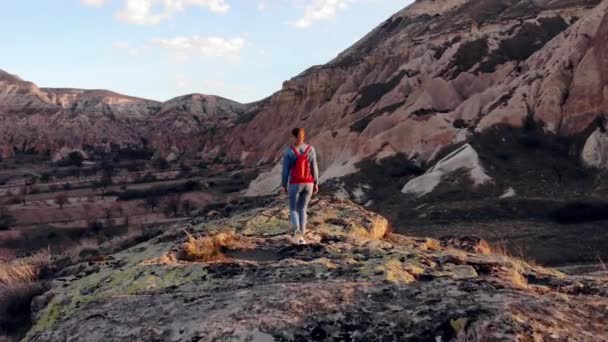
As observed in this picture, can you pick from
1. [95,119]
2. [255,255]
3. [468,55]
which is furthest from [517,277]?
[95,119]

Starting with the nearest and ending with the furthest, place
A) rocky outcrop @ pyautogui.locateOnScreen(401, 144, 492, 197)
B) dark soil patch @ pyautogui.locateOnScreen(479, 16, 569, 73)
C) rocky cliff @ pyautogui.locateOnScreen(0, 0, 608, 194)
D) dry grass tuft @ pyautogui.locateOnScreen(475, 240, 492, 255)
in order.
→ dry grass tuft @ pyautogui.locateOnScreen(475, 240, 492, 255)
rocky outcrop @ pyautogui.locateOnScreen(401, 144, 492, 197)
rocky cliff @ pyautogui.locateOnScreen(0, 0, 608, 194)
dark soil patch @ pyautogui.locateOnScreen(479, 16, 569, 73)

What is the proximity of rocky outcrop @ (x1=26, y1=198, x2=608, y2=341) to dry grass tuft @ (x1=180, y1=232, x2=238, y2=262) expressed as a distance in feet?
0.24

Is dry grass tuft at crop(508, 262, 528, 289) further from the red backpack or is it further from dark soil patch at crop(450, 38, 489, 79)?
A: dark soil patch at crop(450, 38, 489, 79)

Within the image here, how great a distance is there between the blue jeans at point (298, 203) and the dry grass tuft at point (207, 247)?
977 mm

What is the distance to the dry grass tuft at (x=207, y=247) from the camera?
7.31m

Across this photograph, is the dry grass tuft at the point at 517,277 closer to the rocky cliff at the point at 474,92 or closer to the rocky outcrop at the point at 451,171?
the rocky outcrop at the point at 451,171

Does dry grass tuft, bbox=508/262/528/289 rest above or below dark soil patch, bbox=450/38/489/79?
below

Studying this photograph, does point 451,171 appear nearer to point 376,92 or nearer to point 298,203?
point 298,203

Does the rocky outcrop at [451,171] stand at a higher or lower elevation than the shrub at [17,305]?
lower

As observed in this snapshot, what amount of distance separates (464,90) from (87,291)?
40738 millimetres

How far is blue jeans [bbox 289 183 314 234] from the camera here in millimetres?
8352

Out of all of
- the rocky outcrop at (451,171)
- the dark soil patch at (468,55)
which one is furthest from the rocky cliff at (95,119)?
the rocky outcrop at (451,171)

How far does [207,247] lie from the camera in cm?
744

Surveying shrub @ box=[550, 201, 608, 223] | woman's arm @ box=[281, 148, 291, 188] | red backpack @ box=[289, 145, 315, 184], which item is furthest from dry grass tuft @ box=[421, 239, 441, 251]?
shrub @ box=[550, 201, 608, 223]
